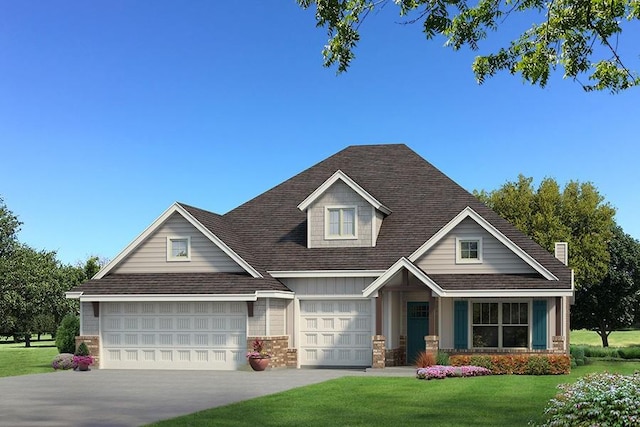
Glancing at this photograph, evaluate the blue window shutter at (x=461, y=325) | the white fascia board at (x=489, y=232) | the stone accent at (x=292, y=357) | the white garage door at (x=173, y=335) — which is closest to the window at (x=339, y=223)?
the white fascia board at (x=489, y=232)

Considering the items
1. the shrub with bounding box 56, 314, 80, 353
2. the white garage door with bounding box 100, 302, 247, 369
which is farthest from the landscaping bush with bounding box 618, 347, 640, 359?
the shrub with bounding box 56, 314, 80, 353

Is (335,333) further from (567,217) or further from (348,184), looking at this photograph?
(567,217)

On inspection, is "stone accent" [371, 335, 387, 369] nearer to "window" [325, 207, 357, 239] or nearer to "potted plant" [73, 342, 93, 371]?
"window" [325, 207, 357, 239]

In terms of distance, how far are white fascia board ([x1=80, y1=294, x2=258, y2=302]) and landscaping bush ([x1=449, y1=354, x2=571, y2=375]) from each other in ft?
26.6

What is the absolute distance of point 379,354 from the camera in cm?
3038

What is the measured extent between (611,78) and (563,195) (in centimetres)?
4091

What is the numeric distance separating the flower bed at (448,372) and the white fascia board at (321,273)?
16.5ft

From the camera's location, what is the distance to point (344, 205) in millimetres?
33531

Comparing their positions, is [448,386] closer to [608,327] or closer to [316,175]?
[316,175]

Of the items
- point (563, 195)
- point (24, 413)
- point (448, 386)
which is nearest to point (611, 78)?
point (448, 386)

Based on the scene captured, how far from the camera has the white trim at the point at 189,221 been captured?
1266 inches

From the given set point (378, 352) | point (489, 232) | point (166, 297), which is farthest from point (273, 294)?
point (489, 232)

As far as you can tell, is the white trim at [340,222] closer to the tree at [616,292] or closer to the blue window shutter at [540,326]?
the blue window shutter at [540,326]

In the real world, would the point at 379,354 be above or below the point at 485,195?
below
